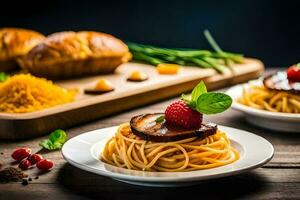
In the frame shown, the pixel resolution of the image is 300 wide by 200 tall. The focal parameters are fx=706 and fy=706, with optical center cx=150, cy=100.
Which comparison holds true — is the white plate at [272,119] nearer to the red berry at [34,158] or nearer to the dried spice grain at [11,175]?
the red berry at [34,158]

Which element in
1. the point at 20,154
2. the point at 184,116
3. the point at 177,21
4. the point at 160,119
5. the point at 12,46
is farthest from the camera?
the point at 177,21

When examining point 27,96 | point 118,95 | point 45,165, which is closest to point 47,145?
point 45,165

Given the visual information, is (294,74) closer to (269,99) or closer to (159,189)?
(269,99)

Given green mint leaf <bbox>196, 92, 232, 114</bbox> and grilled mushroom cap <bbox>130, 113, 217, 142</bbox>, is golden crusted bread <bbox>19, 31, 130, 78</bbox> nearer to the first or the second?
grilled mushroom cap <bbox>130, 113, 217, 142</bbox>

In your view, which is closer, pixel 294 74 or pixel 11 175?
pixel 11 175

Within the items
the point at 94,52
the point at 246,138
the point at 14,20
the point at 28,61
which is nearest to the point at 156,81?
the point at 94,52
